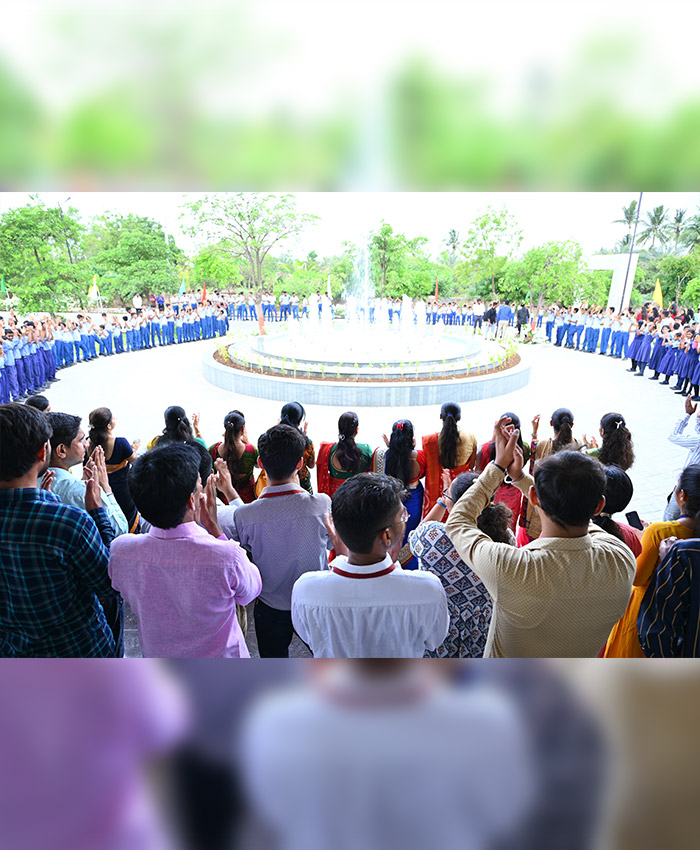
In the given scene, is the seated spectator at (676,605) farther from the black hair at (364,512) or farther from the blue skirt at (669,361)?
the blue skirt at (669,361)

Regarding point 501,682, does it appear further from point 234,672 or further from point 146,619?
point 146,619

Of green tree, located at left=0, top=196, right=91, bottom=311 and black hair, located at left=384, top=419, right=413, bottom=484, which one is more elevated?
green tree, located at left=0, top=196, right=91, bottom=311

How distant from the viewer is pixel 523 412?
9719mm

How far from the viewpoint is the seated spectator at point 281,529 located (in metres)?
2.44

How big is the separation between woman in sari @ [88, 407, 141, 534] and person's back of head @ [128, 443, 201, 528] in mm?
2191

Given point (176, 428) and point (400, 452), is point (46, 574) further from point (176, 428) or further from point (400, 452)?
point (400, 452)

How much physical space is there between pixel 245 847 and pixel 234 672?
23cm

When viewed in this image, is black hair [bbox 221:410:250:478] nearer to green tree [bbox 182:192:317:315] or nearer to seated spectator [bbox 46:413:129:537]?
seated spectator [bbox 46:413:129:537]

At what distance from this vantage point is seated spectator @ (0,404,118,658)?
68.1 inches

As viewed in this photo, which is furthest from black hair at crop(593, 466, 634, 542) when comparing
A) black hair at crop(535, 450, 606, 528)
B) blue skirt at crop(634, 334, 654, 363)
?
blue skirt at crop(634, 334, 654, 363)

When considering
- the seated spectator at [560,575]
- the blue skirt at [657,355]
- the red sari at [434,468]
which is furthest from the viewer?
the blue skirt at [657,355]

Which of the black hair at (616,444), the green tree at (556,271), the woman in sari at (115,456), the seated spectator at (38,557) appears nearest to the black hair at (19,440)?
the seated spectator at (38,557)

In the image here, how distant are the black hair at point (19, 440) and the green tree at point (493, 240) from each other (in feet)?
89.4
